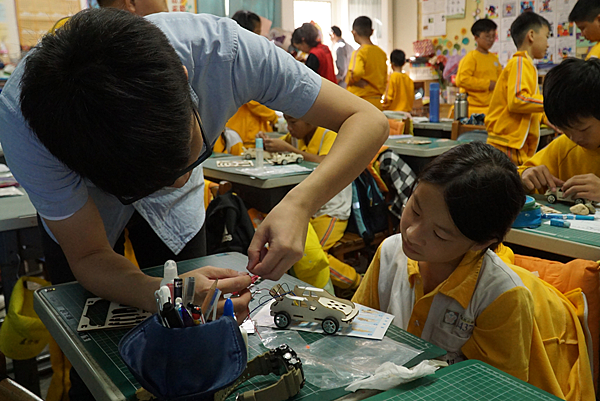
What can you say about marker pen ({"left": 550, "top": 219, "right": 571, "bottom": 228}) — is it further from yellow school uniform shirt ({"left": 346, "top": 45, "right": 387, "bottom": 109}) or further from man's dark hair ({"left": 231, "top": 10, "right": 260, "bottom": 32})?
yellow school uniform shirt ({"left": 346, "top": 45, "right": 387, "bottom": 109})

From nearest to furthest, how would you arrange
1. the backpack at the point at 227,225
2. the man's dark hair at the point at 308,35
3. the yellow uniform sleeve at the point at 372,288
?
1. the yellow uniform sleeve at the point at 372,288
2. the backpack at the point at 227,225
3. the man's dark hair at the point at 308,35

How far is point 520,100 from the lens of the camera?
11.0ft

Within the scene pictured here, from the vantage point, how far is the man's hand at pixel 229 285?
912mm

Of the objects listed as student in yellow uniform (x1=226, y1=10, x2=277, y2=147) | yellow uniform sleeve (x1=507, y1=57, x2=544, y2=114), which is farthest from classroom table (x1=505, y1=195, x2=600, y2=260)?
student in yellow uniform (x1=226, y1=10, x2=277, y2=147)

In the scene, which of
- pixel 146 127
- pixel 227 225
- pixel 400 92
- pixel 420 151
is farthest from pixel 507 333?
pixel 400 92

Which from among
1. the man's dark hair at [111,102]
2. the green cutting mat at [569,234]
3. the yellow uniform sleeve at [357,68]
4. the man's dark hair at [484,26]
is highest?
the man's dark hair at [484,26]

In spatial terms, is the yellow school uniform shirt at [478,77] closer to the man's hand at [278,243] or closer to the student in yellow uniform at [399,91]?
the student in yellow uniform at [399,91]

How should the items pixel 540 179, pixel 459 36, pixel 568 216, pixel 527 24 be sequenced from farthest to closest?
pixel 459 36 < pixel 527 24 < pixel 540 179 < pixel 568 216

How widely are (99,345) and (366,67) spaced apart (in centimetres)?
555

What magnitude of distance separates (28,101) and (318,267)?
60.9 inches

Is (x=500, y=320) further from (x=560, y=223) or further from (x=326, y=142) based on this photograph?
(x=326, y=142)

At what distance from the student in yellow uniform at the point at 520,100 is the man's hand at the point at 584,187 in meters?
1.60

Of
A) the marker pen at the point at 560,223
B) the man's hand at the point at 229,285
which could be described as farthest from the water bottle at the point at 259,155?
the man's hand at the point at 229,285

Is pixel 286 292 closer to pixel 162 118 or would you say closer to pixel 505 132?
pixel 162 118
